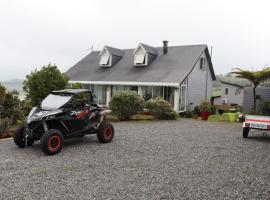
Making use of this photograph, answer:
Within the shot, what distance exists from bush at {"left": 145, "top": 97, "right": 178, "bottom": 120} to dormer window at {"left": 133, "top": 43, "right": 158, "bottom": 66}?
8.46 metres

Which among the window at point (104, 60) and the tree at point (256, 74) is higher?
the window at point (104, 60)

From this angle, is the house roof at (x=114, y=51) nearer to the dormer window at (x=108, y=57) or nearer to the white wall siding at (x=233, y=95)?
the dormer window at (x=108, y=57)

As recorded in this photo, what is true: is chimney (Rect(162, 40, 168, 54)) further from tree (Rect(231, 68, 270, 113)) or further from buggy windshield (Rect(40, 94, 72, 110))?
buggy windshield (Rect(40, 94, 72, 110))

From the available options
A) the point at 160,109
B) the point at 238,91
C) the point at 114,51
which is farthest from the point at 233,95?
the point at 160,109

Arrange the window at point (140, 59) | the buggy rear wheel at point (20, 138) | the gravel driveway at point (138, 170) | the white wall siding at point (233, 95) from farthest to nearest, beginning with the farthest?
the white wall siding at point (233, 95) < the window at point (140, 59) < the buggy rear wheel at point (20, 138) < the gravel driveway at point (138, 170)

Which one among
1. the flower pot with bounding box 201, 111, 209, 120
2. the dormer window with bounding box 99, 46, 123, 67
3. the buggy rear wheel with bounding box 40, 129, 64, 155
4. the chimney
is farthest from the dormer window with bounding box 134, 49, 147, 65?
the buggy rear wheel with bounding box 40, 129, 64, 155

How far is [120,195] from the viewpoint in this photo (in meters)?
5.45

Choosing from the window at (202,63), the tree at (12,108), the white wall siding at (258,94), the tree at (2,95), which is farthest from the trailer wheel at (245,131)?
the window at (202,63)

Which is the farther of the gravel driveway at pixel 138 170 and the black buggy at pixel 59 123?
the black buggy at pixel 59 123

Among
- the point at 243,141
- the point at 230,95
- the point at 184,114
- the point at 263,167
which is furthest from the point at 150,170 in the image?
the point at 230,95

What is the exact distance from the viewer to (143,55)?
87.7 ft

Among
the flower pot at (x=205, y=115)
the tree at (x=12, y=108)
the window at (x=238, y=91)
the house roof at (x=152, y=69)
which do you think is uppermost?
the house roof at (x=152, y=69)

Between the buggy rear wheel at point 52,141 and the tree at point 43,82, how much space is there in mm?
9768

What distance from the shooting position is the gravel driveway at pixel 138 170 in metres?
5.61
